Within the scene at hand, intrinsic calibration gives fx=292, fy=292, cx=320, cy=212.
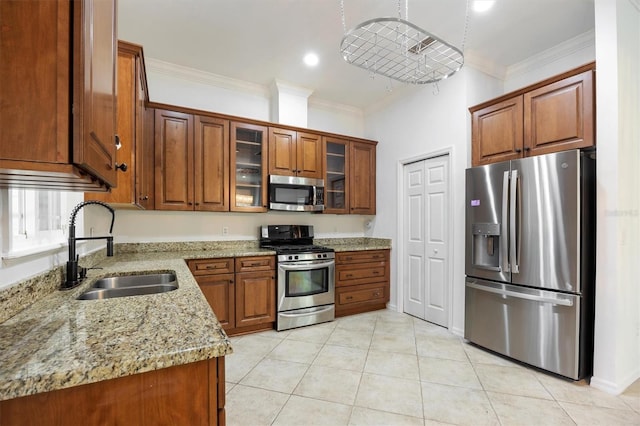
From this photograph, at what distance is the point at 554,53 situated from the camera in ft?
9.80

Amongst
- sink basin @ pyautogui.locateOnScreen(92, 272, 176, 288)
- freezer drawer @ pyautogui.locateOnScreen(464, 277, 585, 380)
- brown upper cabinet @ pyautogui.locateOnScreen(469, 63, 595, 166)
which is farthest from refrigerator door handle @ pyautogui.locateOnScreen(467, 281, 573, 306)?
sink basin @ pyautogui.locateOnScreen(92, 272, 176, 288)

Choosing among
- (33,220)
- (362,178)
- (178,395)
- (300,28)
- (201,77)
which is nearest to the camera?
(178,395)

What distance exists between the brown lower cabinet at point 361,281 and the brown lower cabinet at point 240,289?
91 centimetres

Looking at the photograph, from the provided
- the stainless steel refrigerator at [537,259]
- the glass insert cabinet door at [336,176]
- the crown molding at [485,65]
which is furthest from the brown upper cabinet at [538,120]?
the glass insert cabinet door at [336,176]

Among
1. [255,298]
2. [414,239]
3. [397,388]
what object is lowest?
[397,388]

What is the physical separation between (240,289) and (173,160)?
5.13ft

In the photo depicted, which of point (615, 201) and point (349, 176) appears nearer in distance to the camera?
point (615, 201)

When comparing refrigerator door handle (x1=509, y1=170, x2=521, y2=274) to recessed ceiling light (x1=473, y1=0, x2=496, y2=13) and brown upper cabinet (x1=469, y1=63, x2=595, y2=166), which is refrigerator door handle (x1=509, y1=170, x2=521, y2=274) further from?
recessed ceiling light (x1=473, y1=0, x2=496, y2=13)

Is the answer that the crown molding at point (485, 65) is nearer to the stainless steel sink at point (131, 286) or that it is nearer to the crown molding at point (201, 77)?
the crown molding at point (201, 77)

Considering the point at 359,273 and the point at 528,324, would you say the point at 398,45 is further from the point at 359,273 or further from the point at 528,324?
the point at 359,273

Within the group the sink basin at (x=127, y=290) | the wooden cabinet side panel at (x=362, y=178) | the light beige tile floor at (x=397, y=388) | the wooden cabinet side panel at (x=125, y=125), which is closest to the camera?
the sink basin at (x=127, y=290)

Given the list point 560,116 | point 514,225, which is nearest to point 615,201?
point 514,225

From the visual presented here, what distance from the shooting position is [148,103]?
2984 millimetres

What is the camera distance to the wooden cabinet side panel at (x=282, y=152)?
3.65 meters
